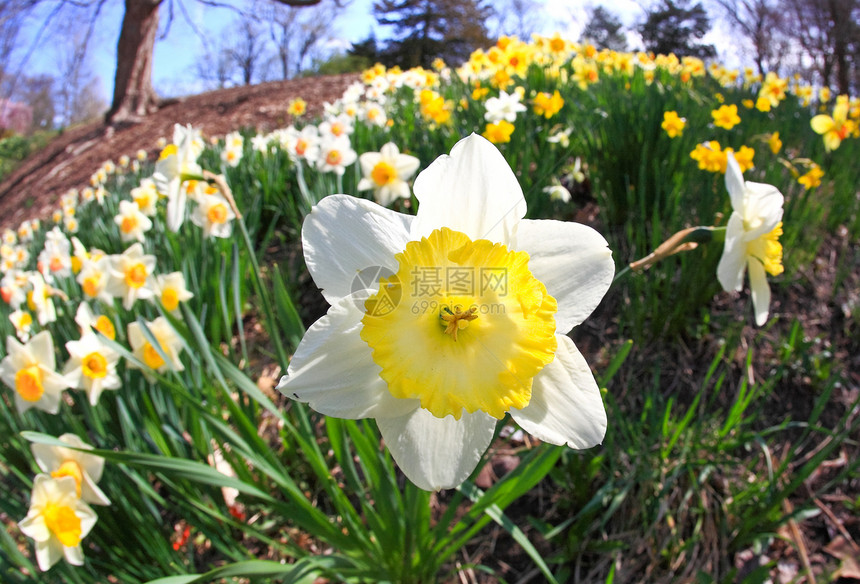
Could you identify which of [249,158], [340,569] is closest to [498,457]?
[340,569]

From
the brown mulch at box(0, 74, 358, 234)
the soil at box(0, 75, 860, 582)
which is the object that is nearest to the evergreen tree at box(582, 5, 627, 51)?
the brown mulch at box(0, 74, 358, 234)

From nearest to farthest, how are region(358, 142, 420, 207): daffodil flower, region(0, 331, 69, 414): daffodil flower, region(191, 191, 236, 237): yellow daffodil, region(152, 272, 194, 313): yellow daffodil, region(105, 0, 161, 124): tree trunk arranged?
region(0, 331, 69, 414): daffodil flower
region(152, 272, 194, 313): yellow daffodil
region(191, 191, 236, 237): yellow daffodil
region(358, 142, 420, 207): daffodil flower
region(105, 0, 161, 124): tree trunk

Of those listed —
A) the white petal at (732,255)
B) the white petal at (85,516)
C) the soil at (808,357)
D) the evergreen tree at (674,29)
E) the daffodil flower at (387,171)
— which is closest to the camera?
the white petal at (732,255)

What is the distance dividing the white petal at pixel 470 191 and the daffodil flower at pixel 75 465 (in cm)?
113

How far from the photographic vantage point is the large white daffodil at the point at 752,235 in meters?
1.09

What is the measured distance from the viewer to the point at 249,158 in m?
3.55

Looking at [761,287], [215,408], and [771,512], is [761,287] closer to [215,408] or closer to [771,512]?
[771,512]

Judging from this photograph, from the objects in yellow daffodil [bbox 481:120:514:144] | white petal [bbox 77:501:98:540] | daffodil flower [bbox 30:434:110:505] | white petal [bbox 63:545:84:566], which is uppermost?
yellow daffodil [bbox 481:120:514:144]

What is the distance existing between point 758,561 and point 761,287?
97cm

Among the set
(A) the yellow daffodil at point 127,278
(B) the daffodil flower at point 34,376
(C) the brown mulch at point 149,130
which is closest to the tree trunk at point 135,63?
(C) the brown mulch at point 149,130

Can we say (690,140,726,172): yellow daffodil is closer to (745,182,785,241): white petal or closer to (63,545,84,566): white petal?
(745,182,785,241): white petal

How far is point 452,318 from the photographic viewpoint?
0.76m

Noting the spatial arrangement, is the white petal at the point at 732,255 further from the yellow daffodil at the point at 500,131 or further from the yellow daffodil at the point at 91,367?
the yellow daffodil at the point at 91,367

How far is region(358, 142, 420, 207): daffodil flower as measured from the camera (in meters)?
2.17
